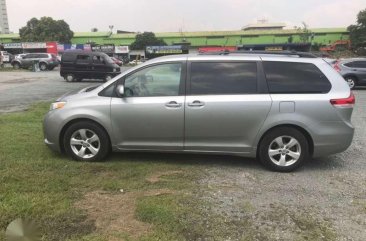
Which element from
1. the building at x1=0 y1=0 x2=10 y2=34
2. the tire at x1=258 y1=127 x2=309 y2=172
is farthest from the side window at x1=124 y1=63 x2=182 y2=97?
the building at x1=0 y1=0 x2=10 y2=34

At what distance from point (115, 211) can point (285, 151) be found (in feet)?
9.09

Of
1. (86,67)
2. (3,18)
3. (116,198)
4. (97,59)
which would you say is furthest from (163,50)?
(3,18)

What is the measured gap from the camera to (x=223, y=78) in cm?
613

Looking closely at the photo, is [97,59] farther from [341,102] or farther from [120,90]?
[341,102]

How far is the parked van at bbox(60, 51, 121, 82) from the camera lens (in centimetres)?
2645

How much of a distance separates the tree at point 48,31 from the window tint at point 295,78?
321ft

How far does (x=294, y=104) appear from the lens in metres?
5.96

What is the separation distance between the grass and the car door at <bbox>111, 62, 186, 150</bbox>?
0.36 meters

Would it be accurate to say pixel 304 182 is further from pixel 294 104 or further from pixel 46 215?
pixel 46 215

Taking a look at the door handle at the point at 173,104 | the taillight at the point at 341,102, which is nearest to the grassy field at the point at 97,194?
the door handle at the point at 173,104

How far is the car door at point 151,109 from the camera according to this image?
19.8 ft

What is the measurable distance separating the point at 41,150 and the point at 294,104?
400 centimetres

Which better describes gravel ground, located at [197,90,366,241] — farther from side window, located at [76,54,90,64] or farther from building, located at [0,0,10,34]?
building, located at [0,0,10,34]

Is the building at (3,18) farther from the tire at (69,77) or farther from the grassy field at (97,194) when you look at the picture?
the grassy field at (97,194)
